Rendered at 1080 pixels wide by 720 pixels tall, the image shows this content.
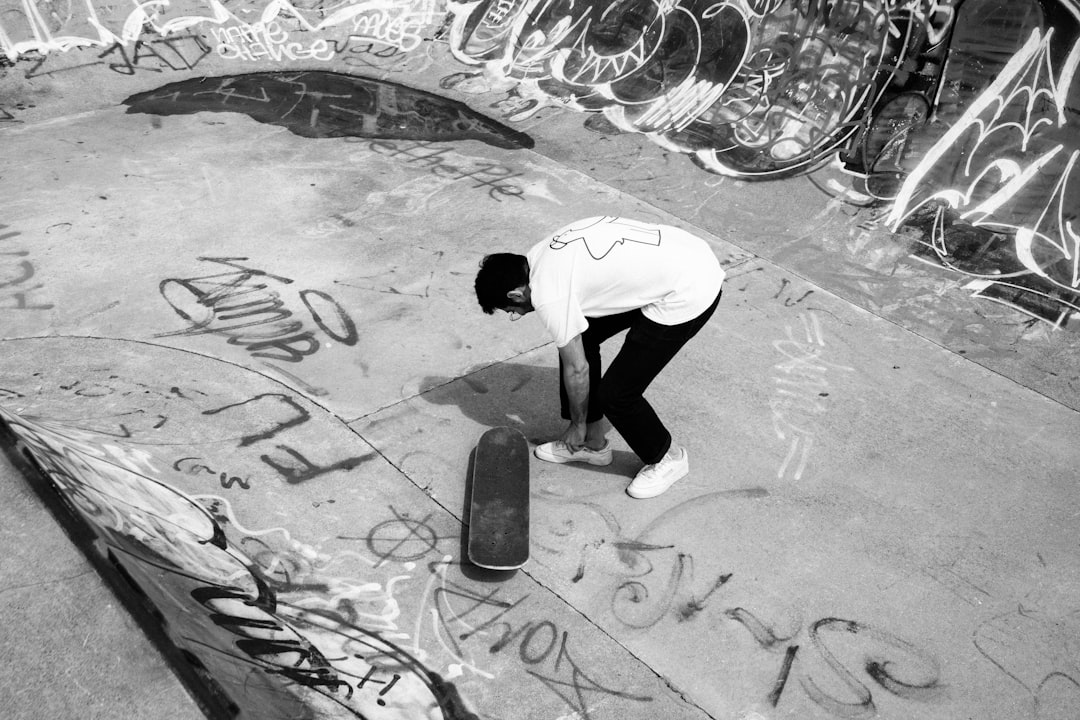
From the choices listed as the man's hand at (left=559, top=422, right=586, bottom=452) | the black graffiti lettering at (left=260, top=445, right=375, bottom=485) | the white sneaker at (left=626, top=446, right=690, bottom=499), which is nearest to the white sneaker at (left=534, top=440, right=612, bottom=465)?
the man's hand at (left=559, top=422, right=586, bottom=452)

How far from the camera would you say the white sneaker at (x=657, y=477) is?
4.29 metres

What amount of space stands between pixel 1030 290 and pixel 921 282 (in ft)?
2.33

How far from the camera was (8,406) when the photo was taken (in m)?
4.35

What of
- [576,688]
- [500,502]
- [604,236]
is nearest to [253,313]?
[500,502]

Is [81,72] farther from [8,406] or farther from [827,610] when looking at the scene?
[827,610]

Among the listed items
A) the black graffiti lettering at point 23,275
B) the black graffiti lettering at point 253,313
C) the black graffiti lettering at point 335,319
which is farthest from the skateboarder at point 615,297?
the black graffiti lettering at point 23,275

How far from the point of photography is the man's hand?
4.26 meters

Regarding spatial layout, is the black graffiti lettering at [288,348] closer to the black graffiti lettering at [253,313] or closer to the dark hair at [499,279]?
the black graffiti lettering at [253,313]

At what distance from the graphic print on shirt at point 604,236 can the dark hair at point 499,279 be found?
0.20 meters

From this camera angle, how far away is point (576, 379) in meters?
3.86

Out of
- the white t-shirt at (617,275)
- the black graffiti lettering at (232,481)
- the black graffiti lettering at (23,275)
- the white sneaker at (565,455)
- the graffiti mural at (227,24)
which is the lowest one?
the white sneaker at (565,455)

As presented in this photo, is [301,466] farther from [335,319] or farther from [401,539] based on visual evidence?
[335,319]

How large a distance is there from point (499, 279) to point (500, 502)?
1.09 metres

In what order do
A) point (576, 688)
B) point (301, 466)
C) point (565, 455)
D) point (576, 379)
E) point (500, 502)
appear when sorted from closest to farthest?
point (576, 688) < point (576, 379) < point (500, 502) < point (301, 466) < point (565, 455)
